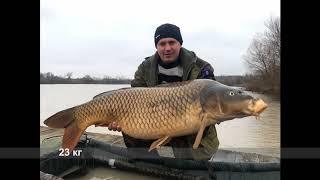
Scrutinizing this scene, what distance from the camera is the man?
1379 millimetres

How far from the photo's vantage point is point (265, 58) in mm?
1765

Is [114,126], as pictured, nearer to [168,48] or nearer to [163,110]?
[163,110]

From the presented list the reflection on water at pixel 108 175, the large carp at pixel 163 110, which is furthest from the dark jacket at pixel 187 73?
the reflection on water at pixel 108 175

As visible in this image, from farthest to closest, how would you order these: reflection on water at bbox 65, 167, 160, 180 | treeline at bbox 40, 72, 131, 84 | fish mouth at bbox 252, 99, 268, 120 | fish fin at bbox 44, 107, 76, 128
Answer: reflection on water at bbox 65, 167, 160, 180, treeline at bbox 40, 72, 131, 84, fish fin at bbox 44, 107, 76, 128, fish mouth at bbox 252, 99, 268, 120

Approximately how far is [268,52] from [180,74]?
517 mm

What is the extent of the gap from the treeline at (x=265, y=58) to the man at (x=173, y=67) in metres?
0.25

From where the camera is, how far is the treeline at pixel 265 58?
1593mm

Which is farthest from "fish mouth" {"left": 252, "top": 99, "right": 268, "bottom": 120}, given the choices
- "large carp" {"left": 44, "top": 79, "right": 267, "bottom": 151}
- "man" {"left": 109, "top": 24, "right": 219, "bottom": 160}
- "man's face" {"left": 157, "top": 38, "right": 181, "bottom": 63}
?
"man's face" {"left": 157, "top": 38, "right": 181, "bottom": 63}

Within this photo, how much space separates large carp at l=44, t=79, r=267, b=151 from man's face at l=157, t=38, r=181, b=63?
0.15m

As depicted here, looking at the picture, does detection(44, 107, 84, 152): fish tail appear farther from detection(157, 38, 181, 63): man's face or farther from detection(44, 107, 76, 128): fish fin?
detection(157, 38, 181, 63): man's face
